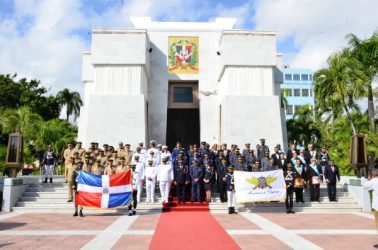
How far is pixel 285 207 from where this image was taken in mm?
12516

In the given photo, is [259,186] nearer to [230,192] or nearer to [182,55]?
[230,192]

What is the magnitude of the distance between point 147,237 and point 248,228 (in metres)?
2.82

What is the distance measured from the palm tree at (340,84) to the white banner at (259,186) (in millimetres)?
9499

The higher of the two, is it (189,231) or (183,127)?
(183,127)

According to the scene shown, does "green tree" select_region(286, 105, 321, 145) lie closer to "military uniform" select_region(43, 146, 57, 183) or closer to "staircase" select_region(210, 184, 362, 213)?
"staircase" select_region(210, 184, 362, 213)

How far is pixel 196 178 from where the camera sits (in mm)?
12297

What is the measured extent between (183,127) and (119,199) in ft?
37.4

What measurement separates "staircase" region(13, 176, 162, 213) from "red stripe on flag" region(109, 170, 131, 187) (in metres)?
1.12

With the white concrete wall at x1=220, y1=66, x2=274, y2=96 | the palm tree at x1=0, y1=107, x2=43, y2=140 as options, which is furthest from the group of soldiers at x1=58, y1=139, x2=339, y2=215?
the palm tree at x1=0, y1=107, x2=43, y2=140

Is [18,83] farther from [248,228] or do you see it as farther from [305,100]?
[305,100]

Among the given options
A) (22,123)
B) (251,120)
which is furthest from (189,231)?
(22,123)

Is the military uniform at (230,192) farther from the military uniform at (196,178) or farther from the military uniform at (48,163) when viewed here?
the military uniform at (48,163)

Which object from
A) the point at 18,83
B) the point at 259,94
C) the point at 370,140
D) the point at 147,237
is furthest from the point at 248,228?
the point at 18,83

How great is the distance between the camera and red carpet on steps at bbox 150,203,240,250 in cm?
692
